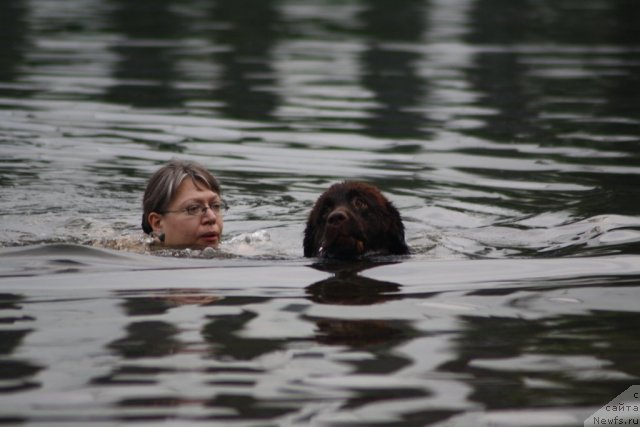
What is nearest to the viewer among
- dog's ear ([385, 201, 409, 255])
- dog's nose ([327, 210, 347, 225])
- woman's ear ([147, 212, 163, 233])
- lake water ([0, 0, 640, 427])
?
lake water ([0, 0, 640, 427])

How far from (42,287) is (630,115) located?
1015cm

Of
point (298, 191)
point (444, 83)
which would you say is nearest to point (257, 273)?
point (298, 191)

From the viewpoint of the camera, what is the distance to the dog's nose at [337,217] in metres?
7.63

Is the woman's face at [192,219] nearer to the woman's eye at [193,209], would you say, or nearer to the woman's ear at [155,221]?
the woman's eye at [193,209]

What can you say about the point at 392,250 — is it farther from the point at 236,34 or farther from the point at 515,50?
the point at 236,34

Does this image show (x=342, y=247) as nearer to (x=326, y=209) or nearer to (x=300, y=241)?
(x=326, y=209)

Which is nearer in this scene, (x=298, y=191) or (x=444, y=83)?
(x=298, y=191)

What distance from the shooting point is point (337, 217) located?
25.1ft

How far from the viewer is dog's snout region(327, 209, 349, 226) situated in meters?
7.64

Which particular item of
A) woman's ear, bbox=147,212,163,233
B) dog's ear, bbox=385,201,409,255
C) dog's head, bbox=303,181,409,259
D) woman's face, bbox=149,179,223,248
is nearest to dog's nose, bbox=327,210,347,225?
dog's head, bbox=303,181,409,259

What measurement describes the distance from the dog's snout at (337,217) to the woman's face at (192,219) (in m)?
1.10

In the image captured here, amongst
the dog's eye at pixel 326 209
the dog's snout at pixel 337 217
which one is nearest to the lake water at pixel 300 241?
the dog's snout at pixel 337 217

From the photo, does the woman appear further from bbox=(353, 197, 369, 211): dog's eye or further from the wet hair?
bbox=(353, 197, 369, 211): dog's eye

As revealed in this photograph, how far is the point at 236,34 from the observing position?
90.3ft
